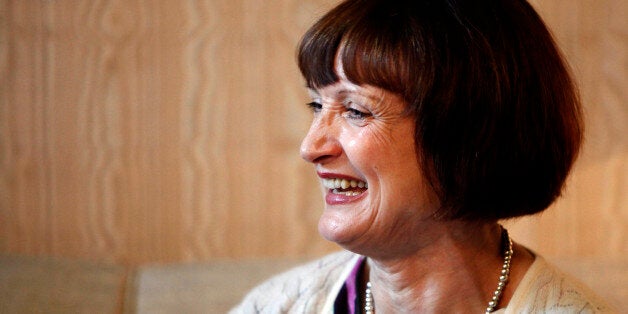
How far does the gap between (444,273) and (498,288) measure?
111mm

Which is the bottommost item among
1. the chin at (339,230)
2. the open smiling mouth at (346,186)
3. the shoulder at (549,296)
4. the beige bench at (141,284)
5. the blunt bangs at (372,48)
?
the beige bench at (141,284)

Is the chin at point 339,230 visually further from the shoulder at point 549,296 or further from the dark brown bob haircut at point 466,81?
the shoulder at point 549,296

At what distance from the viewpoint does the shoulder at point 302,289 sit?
1532mm

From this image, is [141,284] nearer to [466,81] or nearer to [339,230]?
[339,230]

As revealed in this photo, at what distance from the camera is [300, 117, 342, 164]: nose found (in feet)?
4.22

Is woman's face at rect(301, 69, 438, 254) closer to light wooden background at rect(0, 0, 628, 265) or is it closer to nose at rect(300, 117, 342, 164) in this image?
nose at rect(300, 117, 342, 164)

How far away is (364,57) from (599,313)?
61cm

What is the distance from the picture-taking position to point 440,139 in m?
1.24

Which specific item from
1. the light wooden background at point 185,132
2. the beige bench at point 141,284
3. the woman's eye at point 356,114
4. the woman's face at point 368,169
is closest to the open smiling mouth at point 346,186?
the woman's face at point 368,169

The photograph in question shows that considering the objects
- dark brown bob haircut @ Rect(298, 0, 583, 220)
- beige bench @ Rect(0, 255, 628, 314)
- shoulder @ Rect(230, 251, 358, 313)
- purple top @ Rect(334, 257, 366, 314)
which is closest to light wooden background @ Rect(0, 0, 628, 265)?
beige bench @ Rect(0, 255, 628, 314)

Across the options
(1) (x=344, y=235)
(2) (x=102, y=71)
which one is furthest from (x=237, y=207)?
(1) (x=344, y=235)

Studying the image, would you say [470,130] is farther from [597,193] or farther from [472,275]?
[597,193]

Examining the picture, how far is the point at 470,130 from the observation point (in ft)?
4.08

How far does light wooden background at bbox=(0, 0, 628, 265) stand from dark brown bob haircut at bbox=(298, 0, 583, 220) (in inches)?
34.6
